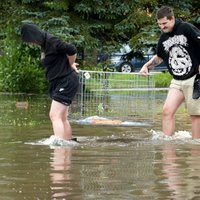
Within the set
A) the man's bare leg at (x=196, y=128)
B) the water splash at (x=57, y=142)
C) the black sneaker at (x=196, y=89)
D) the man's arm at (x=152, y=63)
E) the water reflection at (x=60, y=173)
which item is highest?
the man's arm at (x=152, y=63)

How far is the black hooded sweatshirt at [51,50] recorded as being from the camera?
29.5 ft

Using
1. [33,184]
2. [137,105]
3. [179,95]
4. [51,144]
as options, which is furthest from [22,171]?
[137,105]

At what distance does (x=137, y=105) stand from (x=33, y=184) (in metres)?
6.06

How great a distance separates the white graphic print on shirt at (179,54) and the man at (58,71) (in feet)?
4.13

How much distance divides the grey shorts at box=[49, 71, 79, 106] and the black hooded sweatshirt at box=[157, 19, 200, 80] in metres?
1.27

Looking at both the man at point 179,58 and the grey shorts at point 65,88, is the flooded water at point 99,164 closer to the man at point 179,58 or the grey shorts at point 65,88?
the man at point 179,58

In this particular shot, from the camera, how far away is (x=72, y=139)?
9.33 m

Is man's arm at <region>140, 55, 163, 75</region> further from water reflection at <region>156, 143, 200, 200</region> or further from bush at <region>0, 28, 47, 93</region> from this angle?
bush at <region>0, 28, 47, 93</region>

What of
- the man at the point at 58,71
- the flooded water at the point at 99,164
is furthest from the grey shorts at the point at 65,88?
the flooded water at the point at 99,164

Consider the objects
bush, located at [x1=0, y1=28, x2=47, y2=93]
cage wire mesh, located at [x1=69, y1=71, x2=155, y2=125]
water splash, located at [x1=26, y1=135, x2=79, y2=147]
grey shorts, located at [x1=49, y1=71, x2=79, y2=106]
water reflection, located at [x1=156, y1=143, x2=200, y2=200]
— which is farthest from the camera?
bush, located at [x1=0, y1=28, x2=47, y2=93]

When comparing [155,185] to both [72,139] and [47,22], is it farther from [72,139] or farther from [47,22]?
[47,22]

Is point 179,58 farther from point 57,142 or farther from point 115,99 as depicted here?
point 115,99

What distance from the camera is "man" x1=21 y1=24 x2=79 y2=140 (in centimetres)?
902

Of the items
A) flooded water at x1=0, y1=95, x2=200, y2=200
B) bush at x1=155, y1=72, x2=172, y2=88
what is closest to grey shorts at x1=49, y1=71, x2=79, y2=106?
flooded water at x1=0, y1=95, x2=200, y2=200
